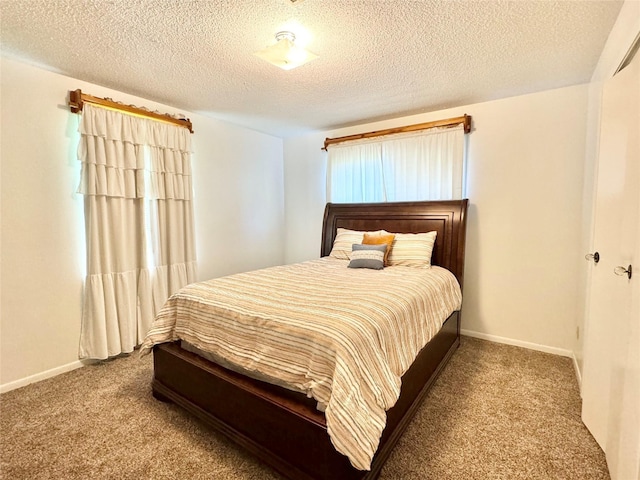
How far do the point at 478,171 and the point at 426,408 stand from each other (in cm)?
231

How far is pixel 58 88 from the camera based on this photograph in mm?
2432

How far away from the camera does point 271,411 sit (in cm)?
146

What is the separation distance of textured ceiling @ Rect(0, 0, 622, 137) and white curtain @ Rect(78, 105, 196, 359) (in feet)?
1.47

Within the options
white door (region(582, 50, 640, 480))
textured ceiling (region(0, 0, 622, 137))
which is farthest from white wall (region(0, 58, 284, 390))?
white door (region(582, 50, 640, 480))

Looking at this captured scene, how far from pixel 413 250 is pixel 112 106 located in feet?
9.78

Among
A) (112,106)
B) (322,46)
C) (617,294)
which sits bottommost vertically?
(617,294)

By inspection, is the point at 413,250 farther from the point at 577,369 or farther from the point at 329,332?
the point at 329,332

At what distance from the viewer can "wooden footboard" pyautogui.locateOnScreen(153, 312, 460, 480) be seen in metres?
1.32

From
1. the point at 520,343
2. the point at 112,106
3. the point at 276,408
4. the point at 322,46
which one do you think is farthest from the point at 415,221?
the point at 112,106

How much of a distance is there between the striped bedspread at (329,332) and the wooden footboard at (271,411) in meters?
0.09

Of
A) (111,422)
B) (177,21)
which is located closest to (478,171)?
(177,21)

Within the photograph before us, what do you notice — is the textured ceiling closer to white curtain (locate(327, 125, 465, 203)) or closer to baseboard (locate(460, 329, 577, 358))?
white curtain (locate(327, 125, 465, 203))

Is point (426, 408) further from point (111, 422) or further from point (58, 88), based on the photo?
point (58, 88)

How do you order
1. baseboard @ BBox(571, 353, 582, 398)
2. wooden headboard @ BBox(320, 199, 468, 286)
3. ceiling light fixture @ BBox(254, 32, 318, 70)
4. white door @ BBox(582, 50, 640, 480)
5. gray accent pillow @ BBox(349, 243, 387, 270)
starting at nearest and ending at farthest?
white door @ BBox(582, 50, 640, 480), ceiling light fixture @ BBox(254, 32, 318, 70), baseboard @ BBox(571, 353, 582, 398), gray accent pillow @ BBox(349, 243, 387, 270), wooden headboard @ BBox(320, 199, 468, 286)
